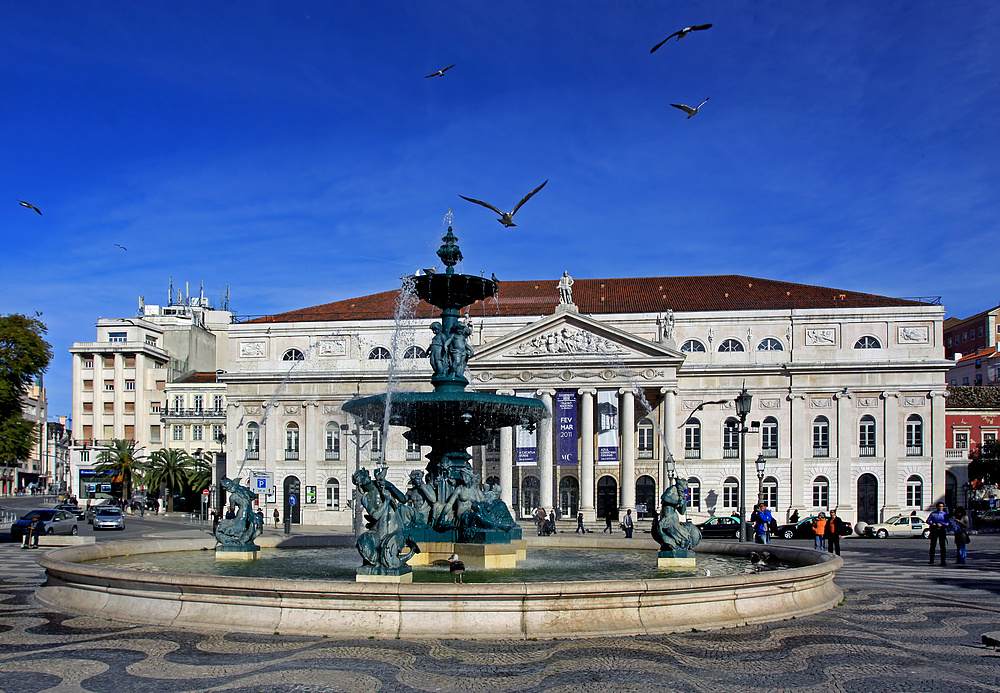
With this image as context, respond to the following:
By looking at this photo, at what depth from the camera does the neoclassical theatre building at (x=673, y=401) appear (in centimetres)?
5341

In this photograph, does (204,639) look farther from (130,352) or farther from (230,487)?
(130,352)

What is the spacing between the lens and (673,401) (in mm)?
52750

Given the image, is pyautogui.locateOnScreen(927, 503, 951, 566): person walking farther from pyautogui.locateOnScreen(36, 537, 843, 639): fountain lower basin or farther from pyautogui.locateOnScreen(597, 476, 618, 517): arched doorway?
pyautogui.locateOnScreen(597, 476, 618, 517): arched doorway

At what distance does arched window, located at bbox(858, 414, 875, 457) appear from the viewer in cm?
5503

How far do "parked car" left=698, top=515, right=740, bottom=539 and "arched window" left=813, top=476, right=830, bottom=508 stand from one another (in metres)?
16.5

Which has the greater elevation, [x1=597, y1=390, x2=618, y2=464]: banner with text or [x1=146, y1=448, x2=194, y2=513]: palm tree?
[x1=597, y1=390, x2=618, y2=464]: banner with text

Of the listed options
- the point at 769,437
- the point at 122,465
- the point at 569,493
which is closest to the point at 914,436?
the point at 769,437

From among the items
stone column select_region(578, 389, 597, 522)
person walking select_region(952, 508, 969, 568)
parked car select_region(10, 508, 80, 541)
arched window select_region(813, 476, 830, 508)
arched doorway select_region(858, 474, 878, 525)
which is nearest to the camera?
person walking select_region(952, 508, 969, 568)

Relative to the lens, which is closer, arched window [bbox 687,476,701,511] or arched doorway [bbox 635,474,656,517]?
arched window [bbox 687,476,701,511]

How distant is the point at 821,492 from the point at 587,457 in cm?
1460

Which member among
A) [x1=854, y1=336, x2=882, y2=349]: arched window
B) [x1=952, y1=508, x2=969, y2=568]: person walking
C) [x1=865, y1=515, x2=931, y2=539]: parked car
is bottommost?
[x1=865, y1=515, x2=931, y2=539]: parked car

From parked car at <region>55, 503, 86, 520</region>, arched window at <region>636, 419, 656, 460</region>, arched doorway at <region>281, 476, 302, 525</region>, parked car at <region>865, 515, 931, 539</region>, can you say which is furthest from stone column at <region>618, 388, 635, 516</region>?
parked car at <region>55, 503, 86, 520</region>

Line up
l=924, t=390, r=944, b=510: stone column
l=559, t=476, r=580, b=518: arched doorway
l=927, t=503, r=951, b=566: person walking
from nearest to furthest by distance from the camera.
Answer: l=927, t=503, r=951, b=566: person walking < l=924, t=390, r=944, b=510: stone column < l=559, t=476, r=580, b=518: arched doorway

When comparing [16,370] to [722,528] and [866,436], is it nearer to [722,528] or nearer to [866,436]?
[722,528]
